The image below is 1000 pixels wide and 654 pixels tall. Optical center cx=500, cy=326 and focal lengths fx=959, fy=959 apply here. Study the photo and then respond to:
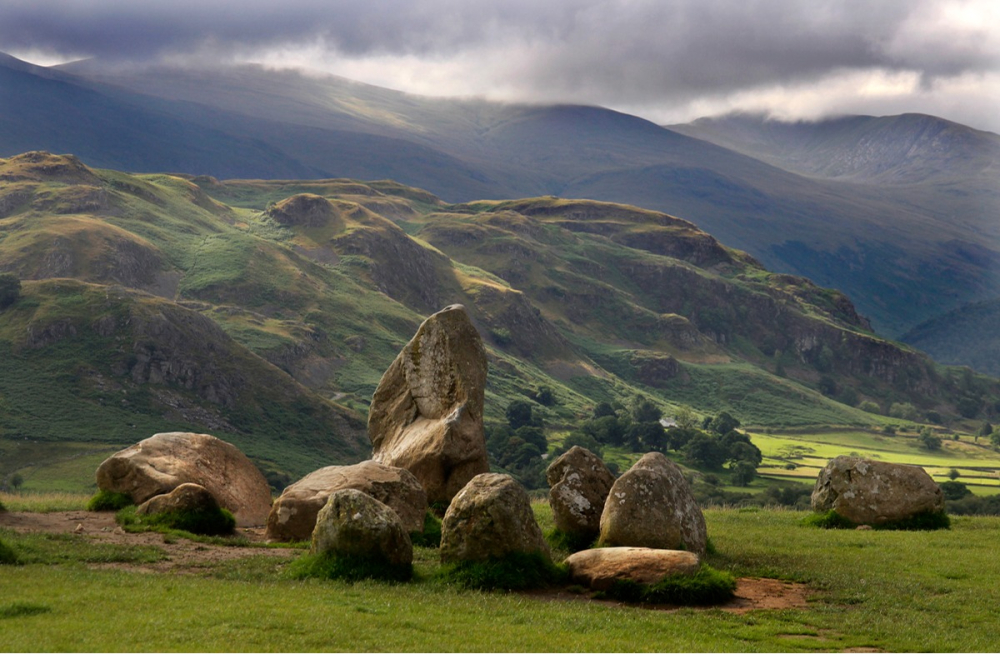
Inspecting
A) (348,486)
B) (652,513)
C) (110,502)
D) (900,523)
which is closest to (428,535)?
(348,486)

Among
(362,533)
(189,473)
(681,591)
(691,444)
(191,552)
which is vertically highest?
(362,533)

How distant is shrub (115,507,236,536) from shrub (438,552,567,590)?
35.6 ft

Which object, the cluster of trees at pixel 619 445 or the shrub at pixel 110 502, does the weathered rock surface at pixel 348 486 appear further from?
the cluster of trees at pixel 619 445

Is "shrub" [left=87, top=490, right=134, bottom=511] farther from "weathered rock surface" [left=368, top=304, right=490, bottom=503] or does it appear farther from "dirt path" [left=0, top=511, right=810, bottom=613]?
"weathered rock surface" [left=368, top=304, right=490, bottom=503]

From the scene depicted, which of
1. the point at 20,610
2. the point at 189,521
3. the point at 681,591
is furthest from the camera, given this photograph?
the point at 189,521

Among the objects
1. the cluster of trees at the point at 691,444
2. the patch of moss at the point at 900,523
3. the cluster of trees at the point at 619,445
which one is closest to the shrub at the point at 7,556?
the patch of moss at the point at 900,523

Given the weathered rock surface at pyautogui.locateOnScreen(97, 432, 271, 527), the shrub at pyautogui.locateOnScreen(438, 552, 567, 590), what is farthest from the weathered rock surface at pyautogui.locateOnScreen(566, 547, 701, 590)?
the weathered rock surface at pyautogui.locateOnScreen(97, 432, 271, 527)

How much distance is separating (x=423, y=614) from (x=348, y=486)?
11069mm

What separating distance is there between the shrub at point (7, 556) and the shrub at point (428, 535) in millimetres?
11408

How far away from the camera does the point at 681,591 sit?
77.6ft

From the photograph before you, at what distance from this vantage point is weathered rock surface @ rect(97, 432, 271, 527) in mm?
36312

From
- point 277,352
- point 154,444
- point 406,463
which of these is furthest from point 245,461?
point 277,352

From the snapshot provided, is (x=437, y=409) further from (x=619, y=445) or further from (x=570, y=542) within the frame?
(x=619, y=445)

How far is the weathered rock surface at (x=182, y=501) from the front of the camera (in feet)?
107
